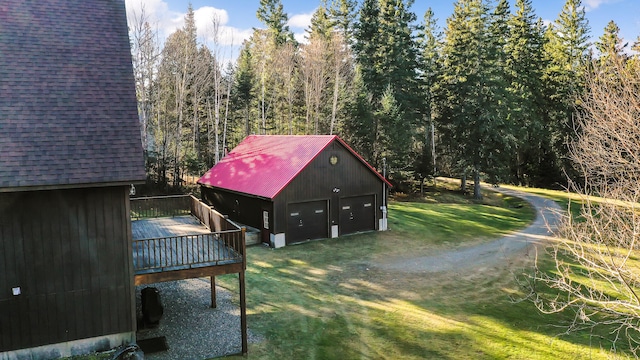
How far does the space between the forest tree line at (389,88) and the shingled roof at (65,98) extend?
17156 millimetres

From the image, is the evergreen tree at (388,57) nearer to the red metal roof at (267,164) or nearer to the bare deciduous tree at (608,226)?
the red metal roof at (267,164)

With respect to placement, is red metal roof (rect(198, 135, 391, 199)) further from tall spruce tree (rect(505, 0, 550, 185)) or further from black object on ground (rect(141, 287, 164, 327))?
tall spruce tree (rect(505, 0, 550, 185))

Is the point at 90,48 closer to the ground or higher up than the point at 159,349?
higher up

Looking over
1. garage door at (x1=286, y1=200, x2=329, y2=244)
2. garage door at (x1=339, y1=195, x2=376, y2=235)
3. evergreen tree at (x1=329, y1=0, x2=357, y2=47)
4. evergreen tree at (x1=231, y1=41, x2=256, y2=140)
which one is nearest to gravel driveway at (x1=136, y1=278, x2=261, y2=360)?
garage door at (x1=286, y1=200, x2=329, y2=244)

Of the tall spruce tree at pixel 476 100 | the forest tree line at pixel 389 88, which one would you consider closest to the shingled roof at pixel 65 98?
the forest tree line at pixel 389 88

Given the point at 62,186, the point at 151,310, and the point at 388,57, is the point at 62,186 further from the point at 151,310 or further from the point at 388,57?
the point at 388,57

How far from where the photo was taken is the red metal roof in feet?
69.1

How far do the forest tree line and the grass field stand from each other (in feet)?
51.3

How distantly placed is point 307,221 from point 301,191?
1.62 metres

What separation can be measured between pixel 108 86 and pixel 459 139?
32922mm

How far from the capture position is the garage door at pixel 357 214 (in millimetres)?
22953

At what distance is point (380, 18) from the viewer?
4159 centimetres

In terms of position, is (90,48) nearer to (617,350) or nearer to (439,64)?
(617,350)

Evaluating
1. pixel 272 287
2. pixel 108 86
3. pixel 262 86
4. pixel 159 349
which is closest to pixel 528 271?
pixel 272 287
